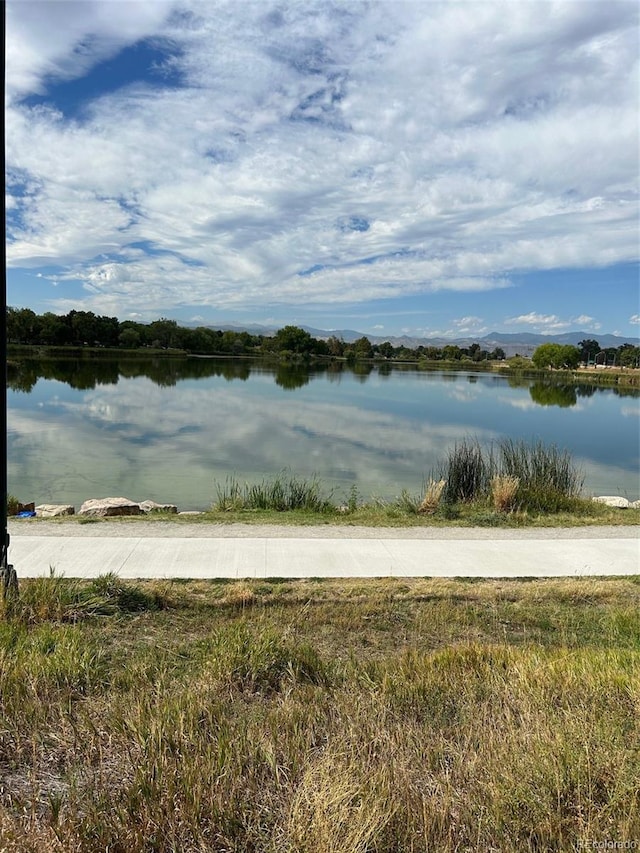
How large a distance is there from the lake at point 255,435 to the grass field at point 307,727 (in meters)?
8.95

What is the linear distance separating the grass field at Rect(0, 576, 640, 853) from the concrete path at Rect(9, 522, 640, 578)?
1.10 m

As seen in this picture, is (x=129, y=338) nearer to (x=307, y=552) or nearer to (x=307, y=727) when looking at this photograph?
(x=307, y=552)

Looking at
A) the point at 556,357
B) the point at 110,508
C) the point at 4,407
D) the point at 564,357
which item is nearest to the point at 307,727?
the point at 4,407

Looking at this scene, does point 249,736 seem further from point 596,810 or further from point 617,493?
point 617,493

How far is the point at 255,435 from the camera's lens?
1003 inches

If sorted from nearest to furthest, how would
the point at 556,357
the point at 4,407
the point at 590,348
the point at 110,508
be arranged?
the point at 4,407
the point at 110,508
the point at 556,357
the point at 590,348

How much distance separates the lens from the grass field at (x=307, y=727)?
8.59ft

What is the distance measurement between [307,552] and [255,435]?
18244 millimetres

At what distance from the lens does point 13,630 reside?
174 inches

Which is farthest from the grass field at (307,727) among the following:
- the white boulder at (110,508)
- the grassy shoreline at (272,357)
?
the grassy shoreline at (272,357)

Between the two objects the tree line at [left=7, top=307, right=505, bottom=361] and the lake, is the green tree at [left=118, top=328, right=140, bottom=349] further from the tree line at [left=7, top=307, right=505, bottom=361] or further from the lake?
Answer: the lake

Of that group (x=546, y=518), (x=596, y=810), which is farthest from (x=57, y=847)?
(x=546, y=518)

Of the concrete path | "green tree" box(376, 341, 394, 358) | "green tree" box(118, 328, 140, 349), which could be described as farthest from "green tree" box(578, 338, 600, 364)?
the concrete path

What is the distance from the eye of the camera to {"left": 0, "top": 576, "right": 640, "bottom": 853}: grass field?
2617 mm
